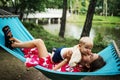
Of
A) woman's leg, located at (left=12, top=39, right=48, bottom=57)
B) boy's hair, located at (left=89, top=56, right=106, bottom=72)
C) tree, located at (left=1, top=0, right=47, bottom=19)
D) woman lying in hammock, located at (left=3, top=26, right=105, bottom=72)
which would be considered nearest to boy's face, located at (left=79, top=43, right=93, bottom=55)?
woman lying in hammock, located at (left=3, top=26, right=105, bottom=72)

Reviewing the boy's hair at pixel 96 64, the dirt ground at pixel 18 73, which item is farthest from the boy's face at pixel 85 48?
the dirt ground at pixel 18 73

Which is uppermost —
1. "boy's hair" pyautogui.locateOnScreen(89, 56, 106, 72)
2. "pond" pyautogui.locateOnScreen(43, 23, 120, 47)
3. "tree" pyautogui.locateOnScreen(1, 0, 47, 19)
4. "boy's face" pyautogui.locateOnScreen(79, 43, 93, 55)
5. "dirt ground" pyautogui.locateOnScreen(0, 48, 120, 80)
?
"boy's face" pyautogui.locateOnScreen(79, 43, 93, 55)

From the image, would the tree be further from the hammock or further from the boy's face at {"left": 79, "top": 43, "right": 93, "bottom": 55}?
the boy's face at {"left": 79, "top": 43, "right": 93, "bottom": 55}

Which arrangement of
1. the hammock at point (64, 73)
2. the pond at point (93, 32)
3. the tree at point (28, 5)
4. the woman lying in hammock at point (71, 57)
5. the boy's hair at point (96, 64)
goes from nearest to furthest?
the hammock at point (64, 73), the woman lying in hammock at point (71, 57), the boy's hair at point (96, 64), the tree at point (28, 5), the pond at point (93, 32)

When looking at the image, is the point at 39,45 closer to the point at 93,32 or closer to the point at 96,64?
the point at 96,64

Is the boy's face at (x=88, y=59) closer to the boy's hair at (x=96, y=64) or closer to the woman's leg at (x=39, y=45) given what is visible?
the boy's hair at (x=96, y=64)

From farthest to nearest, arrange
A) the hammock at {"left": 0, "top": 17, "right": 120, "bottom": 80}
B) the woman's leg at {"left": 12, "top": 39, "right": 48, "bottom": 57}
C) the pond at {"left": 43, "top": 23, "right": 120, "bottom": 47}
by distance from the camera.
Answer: the pond at {"left": 43, "top": 23, "right": 120, "bottom": 47} < the woman's leg at {"left": 12, "top": 39, "right": 48, "bottom": 57} < the hammock at {"left": 0, "top": 17, "right": 120, "bottom": 80}

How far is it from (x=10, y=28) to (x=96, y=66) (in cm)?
161

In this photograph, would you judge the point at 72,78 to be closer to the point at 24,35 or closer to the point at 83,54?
the point at 83,54

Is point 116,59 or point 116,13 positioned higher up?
point 116,59

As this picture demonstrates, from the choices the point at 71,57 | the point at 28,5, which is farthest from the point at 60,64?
the point at 28,5

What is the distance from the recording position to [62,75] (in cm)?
320

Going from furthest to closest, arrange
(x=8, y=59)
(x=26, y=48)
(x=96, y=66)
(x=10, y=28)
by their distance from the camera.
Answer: (x=8, y=59)
(x=10, y=28)
(x=26, y=48)
(x=96, y=66)

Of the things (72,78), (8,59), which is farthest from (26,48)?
(8,59)
